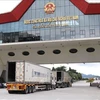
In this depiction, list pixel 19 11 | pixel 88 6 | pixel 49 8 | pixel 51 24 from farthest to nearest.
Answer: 1. pixel 19 11
2. pixel 49 8
3. pixel 51 24
4. pixel 88 6

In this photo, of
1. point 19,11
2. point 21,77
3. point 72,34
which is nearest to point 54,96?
point 21,77

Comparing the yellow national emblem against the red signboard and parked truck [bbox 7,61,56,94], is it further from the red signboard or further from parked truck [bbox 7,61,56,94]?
parked truck [bbox 7,61,56,94]

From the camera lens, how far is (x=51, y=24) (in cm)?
4362

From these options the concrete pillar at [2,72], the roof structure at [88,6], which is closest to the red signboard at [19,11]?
the roof structure at [88,6]

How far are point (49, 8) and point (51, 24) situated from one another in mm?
2903

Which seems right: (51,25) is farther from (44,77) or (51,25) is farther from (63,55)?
(44,77)

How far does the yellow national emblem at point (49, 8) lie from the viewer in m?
44.2

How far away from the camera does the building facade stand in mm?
42656

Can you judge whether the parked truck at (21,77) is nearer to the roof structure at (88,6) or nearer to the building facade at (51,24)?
the building facade at (51,24)

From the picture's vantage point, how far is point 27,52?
4775 centimetres

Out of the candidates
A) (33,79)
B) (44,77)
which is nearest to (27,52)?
(44,77)

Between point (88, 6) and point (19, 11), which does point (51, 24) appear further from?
point (88, 6)

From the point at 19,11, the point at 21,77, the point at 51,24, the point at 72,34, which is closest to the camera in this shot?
the point at 21,77

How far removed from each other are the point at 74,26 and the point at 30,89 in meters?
19.9
